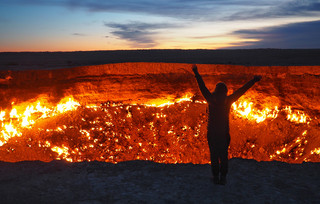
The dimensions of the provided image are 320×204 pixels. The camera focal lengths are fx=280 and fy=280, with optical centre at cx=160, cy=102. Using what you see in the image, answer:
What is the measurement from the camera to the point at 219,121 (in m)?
4.64

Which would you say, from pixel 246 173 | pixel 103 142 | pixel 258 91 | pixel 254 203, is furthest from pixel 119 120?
pixel 254 203

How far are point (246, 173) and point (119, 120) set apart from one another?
763 centimetres

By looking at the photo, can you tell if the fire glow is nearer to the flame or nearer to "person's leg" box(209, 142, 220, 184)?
the flame

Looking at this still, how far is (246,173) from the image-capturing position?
5.23 meters

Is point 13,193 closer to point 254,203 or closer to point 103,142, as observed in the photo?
point 254,203

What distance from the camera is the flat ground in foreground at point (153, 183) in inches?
165

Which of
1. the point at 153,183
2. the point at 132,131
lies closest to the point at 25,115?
the point at 132,131

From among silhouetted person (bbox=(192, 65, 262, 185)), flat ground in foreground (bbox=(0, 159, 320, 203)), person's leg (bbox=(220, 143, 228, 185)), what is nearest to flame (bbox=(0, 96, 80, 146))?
flat ground in foreground (bbox=(0, 159, 320, 203))

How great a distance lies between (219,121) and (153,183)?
1516 mm

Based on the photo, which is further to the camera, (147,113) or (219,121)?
(147,113)

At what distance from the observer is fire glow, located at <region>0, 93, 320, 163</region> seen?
11.1m

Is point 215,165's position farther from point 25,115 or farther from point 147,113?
point 25,115

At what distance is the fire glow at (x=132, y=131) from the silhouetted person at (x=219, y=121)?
6.45m

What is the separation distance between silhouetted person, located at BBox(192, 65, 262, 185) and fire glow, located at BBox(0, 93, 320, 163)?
21.2ft
